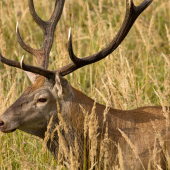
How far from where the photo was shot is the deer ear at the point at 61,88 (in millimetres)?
3305

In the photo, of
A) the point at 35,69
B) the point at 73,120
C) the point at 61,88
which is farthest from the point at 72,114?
the point at 35,69

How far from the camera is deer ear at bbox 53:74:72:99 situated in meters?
3.30

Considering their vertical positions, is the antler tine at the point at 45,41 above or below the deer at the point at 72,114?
above

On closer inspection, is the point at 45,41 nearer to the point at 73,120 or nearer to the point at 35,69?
the point at 35,69

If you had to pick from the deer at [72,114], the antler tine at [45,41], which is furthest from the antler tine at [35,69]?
the antler tine at [45,41]

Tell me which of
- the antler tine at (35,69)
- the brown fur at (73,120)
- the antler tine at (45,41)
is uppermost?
the antler tine at (45,41)

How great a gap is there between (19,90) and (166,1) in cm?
308

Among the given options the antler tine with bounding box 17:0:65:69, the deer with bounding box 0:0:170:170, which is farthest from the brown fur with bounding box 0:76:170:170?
the antler tine with bounding box 17:0:65:69

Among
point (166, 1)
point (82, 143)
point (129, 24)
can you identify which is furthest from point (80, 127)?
point (166, 1)

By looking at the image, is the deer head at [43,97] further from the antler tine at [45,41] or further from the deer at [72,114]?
the antler tine at [45,41]

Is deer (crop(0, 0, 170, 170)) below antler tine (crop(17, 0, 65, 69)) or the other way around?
below

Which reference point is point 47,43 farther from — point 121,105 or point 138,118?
point 138,118

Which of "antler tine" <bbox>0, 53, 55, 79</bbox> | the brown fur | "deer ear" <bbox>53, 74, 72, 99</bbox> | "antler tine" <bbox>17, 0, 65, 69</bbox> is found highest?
"antler tine" <bbox>17, 0, 65, 69</bbox>

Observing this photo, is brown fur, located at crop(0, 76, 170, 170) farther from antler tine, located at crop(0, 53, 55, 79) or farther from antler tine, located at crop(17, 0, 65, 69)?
antler tine, located at crop(17, 0, 65, 69)
